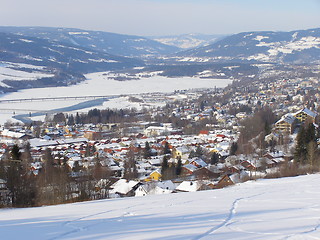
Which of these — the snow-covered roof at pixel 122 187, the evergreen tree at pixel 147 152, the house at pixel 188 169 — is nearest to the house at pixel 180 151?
the evergreen tree at pixel 147 152

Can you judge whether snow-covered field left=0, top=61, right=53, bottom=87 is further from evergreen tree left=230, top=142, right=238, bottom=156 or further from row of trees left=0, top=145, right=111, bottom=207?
row of trees left=0, top=145, right=111, bottom=207

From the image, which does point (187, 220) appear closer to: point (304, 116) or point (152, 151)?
point (152, 151)

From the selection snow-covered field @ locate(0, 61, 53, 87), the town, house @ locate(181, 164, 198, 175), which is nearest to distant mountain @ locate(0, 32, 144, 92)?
snow-covered field @ locate(0, 61, 53, 87)

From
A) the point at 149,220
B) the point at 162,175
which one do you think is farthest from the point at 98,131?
the point at 149,220

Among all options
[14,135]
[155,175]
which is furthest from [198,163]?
[14,135]

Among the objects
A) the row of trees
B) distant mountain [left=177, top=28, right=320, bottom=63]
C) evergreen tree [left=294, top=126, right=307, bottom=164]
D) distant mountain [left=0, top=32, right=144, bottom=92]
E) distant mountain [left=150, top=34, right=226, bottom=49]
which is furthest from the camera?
distant mountain [left=150, top=34, right=226, bottom=49]

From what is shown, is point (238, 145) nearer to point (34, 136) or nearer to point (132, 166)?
point (132, 166)
